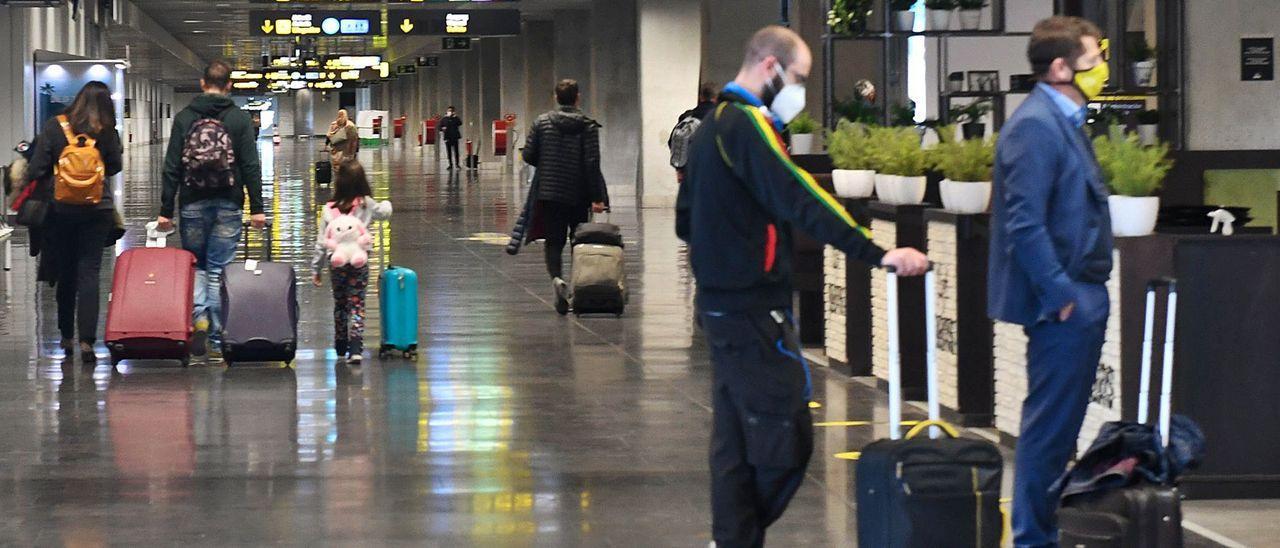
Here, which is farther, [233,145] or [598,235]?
[598,235]

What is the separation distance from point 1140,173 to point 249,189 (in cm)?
606

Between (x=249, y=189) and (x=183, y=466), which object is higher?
(x=249, y=189)

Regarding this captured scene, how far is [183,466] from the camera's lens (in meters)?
7.81

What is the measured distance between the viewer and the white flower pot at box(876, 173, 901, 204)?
9.84m

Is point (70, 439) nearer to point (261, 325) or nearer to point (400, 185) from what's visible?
point (261, 325)

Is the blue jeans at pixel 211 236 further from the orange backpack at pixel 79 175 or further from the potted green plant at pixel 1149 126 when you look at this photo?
the potted green plant at pixel 1149 126

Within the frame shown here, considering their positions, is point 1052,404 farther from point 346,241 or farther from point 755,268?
point 346,241

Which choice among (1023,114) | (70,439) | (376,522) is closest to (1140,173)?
(1023,114)

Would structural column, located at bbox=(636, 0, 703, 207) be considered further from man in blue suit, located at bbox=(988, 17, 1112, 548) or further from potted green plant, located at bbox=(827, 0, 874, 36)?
man in blue suit, located at bbox=(988, 17, 1112, 548)

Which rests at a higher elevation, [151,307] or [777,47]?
[777,47]

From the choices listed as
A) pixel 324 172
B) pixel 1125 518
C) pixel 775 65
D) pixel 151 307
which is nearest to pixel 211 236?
pixel 151 307

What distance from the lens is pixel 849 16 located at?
13.0 metres

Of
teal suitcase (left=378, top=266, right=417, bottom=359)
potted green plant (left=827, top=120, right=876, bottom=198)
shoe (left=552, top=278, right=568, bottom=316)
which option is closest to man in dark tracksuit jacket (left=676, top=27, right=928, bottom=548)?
potted green plant (left=827, top=120, right=876, bottom=198)

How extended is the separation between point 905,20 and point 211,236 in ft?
17.2
